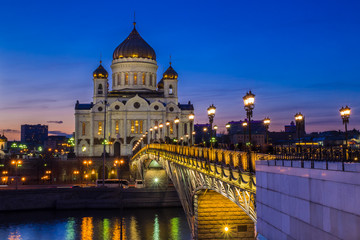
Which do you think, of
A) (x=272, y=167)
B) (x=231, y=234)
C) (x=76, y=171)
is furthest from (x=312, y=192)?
(x=76, y=171)

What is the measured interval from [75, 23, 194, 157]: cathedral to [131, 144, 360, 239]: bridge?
52.2 meters

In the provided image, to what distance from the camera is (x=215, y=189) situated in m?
19.8

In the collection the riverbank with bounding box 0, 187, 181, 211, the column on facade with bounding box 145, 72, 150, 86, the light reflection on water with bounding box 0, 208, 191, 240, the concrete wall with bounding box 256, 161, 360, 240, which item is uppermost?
the column on facade with bounding box 145, 72, 150, 86

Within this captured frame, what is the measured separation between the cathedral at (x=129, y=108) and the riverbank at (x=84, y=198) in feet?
84.6

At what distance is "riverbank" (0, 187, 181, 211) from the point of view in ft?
167

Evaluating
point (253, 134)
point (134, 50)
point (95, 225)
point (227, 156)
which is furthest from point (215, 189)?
point (253, 134)

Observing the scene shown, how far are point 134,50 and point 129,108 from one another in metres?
12.9

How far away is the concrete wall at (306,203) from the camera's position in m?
8.12

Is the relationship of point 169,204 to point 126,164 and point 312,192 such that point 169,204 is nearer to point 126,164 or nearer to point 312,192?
point 126,164

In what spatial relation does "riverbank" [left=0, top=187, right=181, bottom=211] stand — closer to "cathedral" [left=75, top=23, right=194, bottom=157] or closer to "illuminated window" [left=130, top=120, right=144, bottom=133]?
"cathedral" [left=75, top=23, right=194, bottom=157]

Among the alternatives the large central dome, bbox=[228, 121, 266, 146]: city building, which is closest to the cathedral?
the large central dome

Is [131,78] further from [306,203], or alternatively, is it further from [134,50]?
[306,203]

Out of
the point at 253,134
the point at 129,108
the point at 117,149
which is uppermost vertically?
the point at 129,108

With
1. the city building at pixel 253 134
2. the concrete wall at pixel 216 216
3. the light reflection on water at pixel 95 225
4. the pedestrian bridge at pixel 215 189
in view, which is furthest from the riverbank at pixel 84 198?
the city building at pixel 253 134
